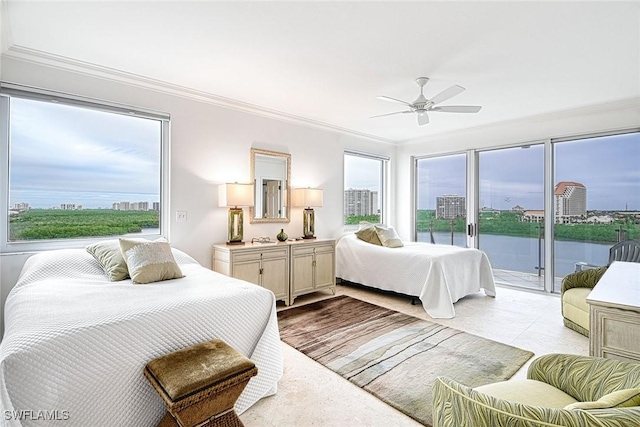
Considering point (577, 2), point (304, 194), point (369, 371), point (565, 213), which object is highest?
point (577, 2)

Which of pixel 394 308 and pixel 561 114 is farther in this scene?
pixel 561 114

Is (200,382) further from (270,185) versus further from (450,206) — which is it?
(450,206)

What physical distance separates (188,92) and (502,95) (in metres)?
3.54

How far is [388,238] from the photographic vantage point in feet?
15.6

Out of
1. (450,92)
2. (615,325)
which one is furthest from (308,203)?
(615,325)

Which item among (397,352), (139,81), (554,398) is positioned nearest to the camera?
(554,398)

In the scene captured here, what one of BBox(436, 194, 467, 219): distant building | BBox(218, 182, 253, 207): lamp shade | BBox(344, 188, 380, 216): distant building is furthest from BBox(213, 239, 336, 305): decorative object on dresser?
BBox(436, 194, 467, 219): distant building

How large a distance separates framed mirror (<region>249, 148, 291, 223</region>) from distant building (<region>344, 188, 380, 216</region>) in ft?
4.25

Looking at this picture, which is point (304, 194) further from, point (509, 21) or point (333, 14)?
point (509, 21)

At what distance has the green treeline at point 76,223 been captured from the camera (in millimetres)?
2752

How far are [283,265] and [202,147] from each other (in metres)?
1.69

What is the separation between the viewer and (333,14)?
6.97 ft

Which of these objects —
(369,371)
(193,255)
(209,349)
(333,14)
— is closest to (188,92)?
(193,255)

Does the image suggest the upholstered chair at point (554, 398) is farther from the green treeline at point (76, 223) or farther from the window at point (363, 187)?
the window at point (363, 187)
